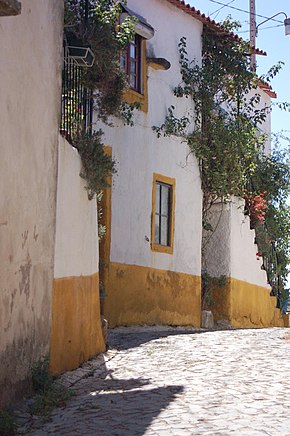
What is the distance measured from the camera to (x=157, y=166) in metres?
16.0

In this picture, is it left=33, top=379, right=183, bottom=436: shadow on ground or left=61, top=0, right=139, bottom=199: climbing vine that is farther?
left=61, top=0, right=139, bottom=199: climbing vine

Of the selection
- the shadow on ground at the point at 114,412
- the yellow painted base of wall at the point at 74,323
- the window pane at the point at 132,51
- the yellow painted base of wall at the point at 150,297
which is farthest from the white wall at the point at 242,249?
the shadow on ground at the point at 114,412

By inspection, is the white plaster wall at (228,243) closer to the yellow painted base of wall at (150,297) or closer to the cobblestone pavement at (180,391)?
A: the yellow painted base of wall at (150,297)

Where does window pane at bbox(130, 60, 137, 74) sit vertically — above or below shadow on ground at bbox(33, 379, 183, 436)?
above

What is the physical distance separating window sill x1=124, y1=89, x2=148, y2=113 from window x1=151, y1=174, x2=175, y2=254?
137 centimetres

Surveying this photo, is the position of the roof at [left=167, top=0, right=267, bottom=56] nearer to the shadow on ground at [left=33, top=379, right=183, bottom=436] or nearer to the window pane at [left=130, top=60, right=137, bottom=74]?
the window pane at [left=130, top=60, right=137, bottom=74]

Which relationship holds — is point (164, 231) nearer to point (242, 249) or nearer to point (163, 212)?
point (163, 212)

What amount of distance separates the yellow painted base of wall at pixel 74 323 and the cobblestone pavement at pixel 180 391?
18 cm

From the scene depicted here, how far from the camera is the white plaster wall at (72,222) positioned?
29.1 feet

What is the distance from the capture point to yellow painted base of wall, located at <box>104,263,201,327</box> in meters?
14.3

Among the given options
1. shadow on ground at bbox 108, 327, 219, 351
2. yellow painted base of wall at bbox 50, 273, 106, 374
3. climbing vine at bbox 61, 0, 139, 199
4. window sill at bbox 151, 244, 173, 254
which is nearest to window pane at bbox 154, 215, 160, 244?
window sill at bbox 151, 244, 173, 254

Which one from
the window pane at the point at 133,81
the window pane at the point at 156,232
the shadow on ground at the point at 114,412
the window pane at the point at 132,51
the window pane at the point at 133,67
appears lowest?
the shadow on ground at the point at 114,412

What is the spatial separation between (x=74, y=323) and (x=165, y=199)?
7409 mm

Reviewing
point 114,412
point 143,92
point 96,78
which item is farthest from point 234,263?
point 114,412
